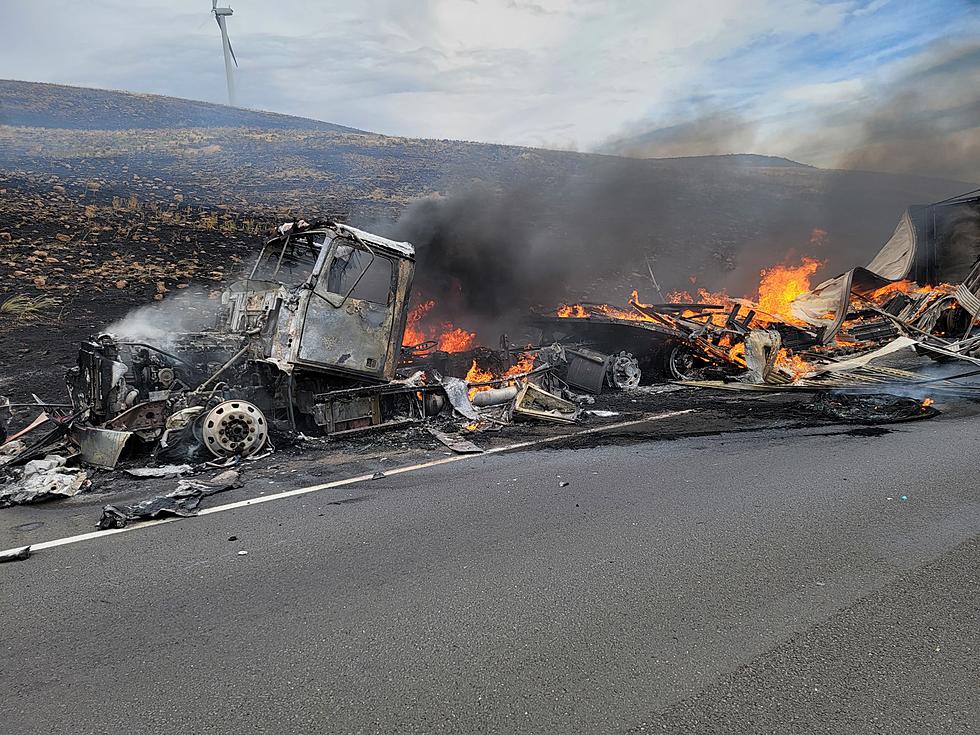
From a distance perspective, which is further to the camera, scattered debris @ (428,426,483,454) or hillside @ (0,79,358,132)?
hillside @ (0,79,358,132)

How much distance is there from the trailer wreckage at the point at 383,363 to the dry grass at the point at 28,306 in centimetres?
480

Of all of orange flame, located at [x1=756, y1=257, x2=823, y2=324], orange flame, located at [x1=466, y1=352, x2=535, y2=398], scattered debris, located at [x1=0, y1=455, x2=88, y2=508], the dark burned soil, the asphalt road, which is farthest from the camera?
orange flame, located at [x1=756, y1=257, x2=823, y2=324]

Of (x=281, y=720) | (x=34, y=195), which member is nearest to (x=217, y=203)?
(x=34, y=195)

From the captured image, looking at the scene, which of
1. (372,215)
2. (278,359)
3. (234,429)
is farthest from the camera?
(372,215)

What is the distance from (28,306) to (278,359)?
361 inches

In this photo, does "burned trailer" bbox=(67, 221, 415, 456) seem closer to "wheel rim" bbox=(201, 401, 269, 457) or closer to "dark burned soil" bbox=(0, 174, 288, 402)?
"wheel rim" bbox=(201, 401, 269, 457)

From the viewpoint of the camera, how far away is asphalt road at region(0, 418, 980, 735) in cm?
237

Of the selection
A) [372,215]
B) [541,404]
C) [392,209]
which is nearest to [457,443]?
[541,404]

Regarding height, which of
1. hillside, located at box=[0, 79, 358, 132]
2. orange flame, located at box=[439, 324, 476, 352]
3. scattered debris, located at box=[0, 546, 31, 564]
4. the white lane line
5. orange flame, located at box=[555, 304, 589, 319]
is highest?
hillside, located at box=[0, 79, 358, 132]

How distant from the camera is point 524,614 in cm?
307

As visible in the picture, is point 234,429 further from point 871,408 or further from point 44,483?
point 871,408

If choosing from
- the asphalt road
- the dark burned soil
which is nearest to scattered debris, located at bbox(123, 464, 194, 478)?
the asphalt road

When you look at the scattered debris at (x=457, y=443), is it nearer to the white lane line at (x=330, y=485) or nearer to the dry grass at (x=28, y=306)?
the white lane line at (x=330, y=485)

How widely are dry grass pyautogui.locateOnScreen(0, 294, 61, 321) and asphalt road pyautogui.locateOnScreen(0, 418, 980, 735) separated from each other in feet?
35.2
